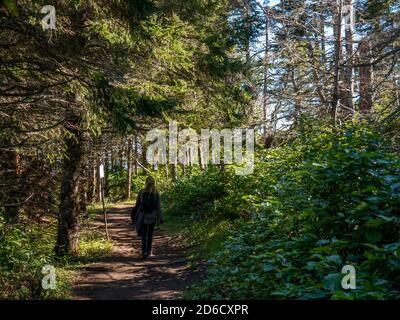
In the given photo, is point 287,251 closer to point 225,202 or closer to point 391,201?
point 391,201

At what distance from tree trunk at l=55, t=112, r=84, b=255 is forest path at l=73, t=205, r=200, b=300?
110 cm

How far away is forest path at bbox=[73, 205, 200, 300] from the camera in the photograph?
8.30m

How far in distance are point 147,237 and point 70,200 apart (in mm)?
2492

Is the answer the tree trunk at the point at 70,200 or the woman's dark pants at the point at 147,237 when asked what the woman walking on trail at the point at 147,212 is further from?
Answer: the tree trunk at the point at 70,200

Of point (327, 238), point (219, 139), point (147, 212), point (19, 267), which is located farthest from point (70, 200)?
point (327, 238)

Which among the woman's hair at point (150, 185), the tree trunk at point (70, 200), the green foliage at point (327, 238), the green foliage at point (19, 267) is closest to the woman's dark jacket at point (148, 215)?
the woman's hair at point (150, 185)

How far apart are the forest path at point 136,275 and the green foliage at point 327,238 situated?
1.09 metres

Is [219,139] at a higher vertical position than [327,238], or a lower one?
higher

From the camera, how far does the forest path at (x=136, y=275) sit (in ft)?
27.2

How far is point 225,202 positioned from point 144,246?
3.86m

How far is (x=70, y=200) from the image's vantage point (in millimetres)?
11680

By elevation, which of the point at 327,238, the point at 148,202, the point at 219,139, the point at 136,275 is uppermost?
the point at 219,139

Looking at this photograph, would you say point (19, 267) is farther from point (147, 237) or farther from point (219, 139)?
point (219, 139)

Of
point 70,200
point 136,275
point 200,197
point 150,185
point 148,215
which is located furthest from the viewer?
point 200,197
